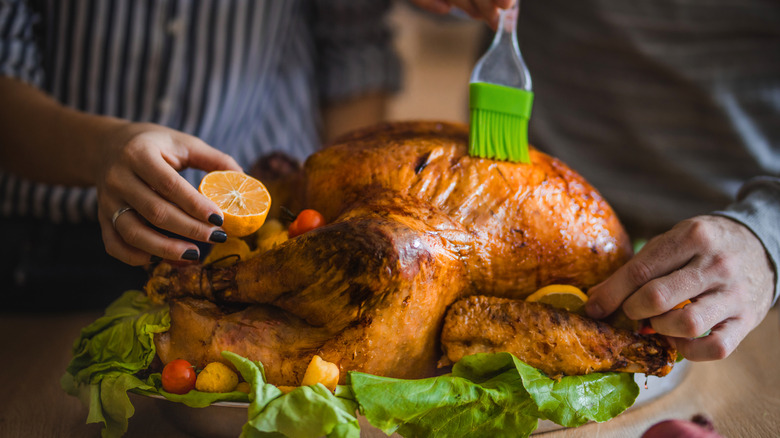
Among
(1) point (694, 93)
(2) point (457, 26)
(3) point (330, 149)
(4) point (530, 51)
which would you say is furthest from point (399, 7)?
(3) point (330, 149)

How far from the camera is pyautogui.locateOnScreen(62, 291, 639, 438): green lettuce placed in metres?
0.89

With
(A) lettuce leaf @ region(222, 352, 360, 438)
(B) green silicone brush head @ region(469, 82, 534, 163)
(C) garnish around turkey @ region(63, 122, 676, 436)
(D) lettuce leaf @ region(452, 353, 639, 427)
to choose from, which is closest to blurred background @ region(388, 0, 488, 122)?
(B) green silicone brush head @ region(469, 82, 534, 163)

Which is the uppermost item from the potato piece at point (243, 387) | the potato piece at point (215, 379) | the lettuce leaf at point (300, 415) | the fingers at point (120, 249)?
the fingers at point (120, 249)

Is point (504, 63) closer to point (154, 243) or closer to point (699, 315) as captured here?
point (699, 315)

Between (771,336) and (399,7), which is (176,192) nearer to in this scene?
(771,336)

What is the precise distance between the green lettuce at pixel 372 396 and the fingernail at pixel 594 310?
119mm

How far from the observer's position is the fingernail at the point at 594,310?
114 centimetres

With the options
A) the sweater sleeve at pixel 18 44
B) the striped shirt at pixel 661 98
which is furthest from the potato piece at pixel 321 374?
the striped shirt at pixel 661 98

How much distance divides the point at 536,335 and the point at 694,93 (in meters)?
1.36

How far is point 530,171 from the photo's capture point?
50.9 inches

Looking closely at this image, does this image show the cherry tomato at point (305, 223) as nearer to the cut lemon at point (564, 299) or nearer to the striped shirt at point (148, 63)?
the cut lemon at point (564, 299)

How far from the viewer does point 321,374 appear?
95cm

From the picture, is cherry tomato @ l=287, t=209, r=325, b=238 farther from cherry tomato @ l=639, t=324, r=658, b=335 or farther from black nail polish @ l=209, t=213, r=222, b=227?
cherry tomato @ l=639, t=324, r=658, b=335

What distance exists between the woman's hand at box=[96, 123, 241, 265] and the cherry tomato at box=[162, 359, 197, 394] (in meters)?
0.20
